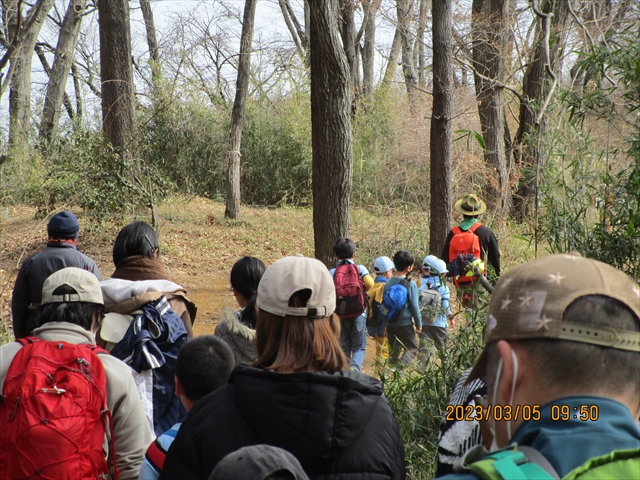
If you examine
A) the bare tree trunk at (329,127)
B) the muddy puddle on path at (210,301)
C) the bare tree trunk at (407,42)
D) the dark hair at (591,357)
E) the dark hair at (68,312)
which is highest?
the bare tree trunk at (407,42)

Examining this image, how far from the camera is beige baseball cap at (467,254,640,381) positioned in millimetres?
1323

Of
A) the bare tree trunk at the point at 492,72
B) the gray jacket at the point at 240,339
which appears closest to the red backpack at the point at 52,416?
the gray jacket at the point at 240,339

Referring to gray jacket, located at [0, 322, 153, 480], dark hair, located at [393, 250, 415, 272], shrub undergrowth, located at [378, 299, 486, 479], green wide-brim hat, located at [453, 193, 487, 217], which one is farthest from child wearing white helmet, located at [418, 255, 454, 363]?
gray jacket, located at [0, 322, 153, 480]

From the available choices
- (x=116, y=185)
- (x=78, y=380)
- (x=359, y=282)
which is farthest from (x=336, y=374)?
(x=116, y=185)

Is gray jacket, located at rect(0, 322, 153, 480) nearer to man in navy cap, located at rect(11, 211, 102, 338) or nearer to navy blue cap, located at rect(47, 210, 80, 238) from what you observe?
man in navy cap, located at rect(11, 211, 102, 338)

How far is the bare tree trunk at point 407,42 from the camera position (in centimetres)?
1875

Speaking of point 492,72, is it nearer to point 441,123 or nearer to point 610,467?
point 441,123

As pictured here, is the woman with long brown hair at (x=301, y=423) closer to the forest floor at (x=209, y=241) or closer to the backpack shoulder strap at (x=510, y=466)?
the backpack shoulder strap at (x=510, y=466)

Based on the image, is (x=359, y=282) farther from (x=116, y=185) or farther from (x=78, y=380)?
(x=116, y=185)

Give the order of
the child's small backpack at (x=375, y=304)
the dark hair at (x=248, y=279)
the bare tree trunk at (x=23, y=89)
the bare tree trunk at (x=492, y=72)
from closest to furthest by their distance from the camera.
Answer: the dark hair at (x=248, y=279), the child's small backpack at (x=375, y=304), the bare tree trunk at (x=492, y=72), the bare tree trunk at (x=23, y=89)

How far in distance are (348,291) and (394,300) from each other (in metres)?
0.49

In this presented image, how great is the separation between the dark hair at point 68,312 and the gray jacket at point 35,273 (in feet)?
6.25

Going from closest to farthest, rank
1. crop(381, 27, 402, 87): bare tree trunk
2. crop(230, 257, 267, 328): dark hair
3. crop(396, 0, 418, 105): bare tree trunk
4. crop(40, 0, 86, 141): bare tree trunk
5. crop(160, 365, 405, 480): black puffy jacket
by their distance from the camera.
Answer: crop(160, 365, 405, 480): black puffy jacket → crop(230, 257, 267, 328): dark hair → crop(396, 0, 418, 105): bare tree trunk → crop(40, 0, 86, 141): bare tree trunk → crop(381, 27, 402, 87): bare tree trunk

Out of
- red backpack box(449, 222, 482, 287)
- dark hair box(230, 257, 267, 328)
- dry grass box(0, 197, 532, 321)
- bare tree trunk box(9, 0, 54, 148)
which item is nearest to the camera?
dark hair box(230, 257, 267, 328)
